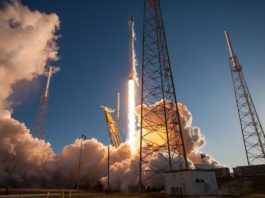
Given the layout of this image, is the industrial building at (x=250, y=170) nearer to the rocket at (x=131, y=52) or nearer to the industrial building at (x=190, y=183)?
the industrial building at (x=190, y=183)

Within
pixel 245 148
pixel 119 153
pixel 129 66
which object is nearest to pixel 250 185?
pixel 245 148

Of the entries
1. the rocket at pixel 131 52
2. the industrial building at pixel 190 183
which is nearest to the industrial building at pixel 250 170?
the industrial building at pixel 190 183

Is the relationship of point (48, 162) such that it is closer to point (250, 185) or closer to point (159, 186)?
point (159, 186)

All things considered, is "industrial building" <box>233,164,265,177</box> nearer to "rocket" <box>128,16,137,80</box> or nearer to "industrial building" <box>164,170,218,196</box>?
"industrial building" <box>164,170,218,196</box>

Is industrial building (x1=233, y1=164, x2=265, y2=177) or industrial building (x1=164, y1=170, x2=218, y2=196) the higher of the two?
industrial building (x1=233, y1=164, x2=265, y2=177)

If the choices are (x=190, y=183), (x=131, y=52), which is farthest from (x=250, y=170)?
(x=131, y=52)

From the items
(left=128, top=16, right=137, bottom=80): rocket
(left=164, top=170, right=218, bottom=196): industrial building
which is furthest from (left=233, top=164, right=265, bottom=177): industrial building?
(left=128, top=16, right=137, bottom=80): rocket

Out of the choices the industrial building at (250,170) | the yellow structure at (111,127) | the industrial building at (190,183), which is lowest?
the industrial building at (190,183)

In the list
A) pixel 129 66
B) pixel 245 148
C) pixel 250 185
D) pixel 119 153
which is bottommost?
pixel 250 185

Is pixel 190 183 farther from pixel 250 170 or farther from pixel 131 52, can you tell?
pixel 131 52

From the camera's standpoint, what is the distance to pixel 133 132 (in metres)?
77.4

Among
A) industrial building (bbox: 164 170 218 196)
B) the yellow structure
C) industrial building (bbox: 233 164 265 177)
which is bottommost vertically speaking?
industrial building (bbox: 164 170 218 196)

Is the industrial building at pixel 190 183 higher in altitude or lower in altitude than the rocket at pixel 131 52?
lower

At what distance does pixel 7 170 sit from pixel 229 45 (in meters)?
81.0
